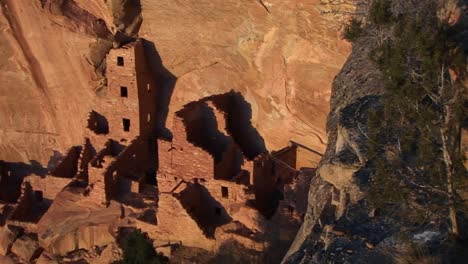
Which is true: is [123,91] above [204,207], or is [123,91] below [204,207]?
above

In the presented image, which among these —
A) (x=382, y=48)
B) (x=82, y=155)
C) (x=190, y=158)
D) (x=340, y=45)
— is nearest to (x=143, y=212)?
(x=190, y=158)

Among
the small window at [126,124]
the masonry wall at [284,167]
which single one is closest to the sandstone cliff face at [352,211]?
the masonry wall at [284,167]

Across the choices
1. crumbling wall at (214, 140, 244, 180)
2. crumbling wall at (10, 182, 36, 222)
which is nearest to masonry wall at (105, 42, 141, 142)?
crumbling wall at (10, 182, 36, 222)

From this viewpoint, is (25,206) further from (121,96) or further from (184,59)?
(184,59)

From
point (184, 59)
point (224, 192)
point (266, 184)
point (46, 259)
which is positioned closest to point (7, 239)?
point (46, 259)

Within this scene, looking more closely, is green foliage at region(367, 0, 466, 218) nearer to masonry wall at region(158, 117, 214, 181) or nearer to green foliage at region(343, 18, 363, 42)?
green foliage at region(343, 18, 363, 42)

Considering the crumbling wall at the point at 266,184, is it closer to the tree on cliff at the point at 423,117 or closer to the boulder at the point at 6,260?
the boulder at the point at 6,260

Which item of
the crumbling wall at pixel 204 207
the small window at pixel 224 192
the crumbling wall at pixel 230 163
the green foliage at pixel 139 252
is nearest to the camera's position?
the green foliage at pixel 139 252
